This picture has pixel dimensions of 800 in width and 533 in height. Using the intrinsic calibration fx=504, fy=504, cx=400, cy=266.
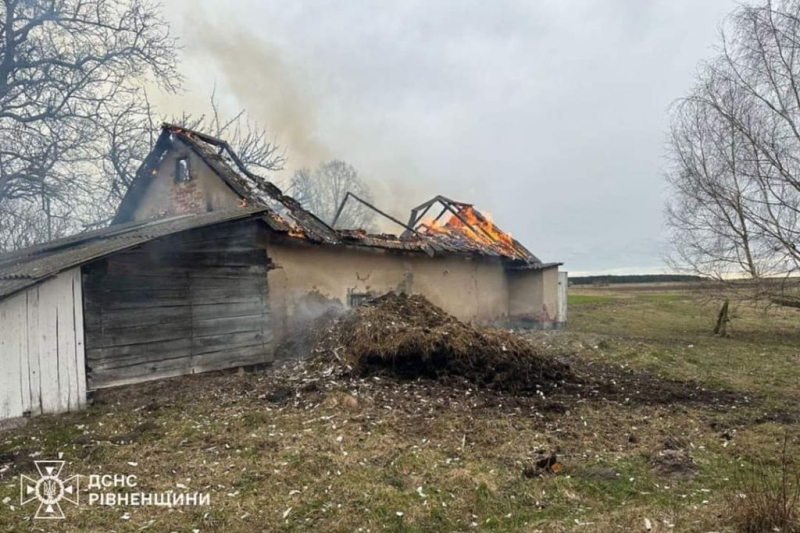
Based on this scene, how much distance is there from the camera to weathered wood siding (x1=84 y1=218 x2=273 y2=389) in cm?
673

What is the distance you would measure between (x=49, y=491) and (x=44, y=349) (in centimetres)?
267

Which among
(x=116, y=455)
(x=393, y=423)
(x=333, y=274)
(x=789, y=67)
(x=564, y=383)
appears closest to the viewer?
(x=116, y=455)

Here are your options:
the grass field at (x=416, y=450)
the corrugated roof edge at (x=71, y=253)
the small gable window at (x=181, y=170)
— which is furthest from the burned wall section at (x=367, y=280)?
the small gable window at (x=181, y=170)

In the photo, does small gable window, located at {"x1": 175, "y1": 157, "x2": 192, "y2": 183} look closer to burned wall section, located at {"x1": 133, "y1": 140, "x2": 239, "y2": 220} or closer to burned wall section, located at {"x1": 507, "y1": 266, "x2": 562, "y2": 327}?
burned wall section, located at {"x1": 133, "y1": 140, "x2": 239, "y2": 220}

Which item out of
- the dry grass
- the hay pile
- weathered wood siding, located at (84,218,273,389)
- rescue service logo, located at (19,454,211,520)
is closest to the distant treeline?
the hay pile

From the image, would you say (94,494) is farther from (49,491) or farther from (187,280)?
(187,280)

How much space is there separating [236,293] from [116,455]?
379 cm

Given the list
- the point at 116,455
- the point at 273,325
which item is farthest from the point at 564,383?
the point at 116,455

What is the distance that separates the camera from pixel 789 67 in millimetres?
12750

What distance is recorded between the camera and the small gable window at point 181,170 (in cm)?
1178

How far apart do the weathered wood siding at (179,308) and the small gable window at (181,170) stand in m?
4.32

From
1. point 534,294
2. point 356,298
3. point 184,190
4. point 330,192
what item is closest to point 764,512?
point 356,298

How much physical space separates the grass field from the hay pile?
0.44 m

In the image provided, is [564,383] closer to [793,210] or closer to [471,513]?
[471,513]
